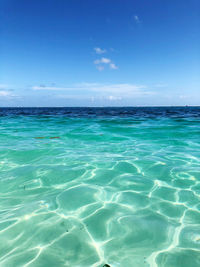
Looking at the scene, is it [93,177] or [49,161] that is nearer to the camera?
[93,177]

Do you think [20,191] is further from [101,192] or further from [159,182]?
[159,182]

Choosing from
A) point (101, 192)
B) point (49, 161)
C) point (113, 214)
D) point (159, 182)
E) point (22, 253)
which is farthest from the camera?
point (49, 161)

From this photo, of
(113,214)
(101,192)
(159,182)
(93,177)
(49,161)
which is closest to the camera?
(113,214)

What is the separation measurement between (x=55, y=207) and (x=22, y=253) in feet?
3.91

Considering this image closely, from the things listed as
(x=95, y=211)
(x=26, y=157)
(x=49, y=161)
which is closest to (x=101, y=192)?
(x=95, y=211)

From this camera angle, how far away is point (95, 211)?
371cm

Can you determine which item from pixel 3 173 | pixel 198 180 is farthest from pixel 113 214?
pixel 3 173

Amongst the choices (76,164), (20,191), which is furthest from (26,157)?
(20,191)

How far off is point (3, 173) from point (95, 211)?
3679 mm

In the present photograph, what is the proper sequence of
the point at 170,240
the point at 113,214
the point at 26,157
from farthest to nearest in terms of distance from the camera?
1. the point at 26,157
2. the point at 113,214
3. the point at 170,240

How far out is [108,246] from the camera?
2.79 meters

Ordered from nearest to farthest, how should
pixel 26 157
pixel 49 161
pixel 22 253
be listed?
pixel 22 253 < pixel 49 161 < pixel 26 157

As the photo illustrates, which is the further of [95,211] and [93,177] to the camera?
[93,177]

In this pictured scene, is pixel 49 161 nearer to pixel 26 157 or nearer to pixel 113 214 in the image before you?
pixel 26 157
